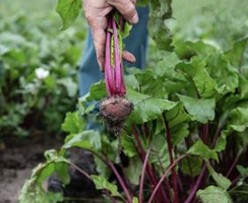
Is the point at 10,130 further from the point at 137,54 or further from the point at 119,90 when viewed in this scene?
the point at 119,90

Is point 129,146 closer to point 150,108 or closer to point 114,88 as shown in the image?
point 150,108

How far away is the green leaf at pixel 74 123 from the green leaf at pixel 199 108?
531 millimetres

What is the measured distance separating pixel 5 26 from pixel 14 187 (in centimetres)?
153

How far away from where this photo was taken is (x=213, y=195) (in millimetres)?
1949

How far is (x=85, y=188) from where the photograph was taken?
8.46 feet

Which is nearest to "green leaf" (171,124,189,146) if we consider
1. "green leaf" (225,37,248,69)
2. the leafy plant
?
"green leaf" (225,37,248,69)

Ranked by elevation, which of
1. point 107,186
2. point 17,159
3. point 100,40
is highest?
point 17,159

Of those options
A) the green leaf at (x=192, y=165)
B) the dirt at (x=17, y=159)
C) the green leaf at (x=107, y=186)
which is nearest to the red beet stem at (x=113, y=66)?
the green leaf at (x=107, y=186)

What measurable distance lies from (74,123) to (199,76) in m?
0.59

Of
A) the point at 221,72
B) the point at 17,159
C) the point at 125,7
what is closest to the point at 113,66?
the point at 125,7

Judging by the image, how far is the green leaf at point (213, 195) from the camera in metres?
A: 1.93

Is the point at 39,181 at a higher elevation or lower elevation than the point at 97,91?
lower

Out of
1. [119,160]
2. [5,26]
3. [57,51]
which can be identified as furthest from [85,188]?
[5,26]

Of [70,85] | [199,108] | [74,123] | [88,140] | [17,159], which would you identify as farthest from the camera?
[70,85]
